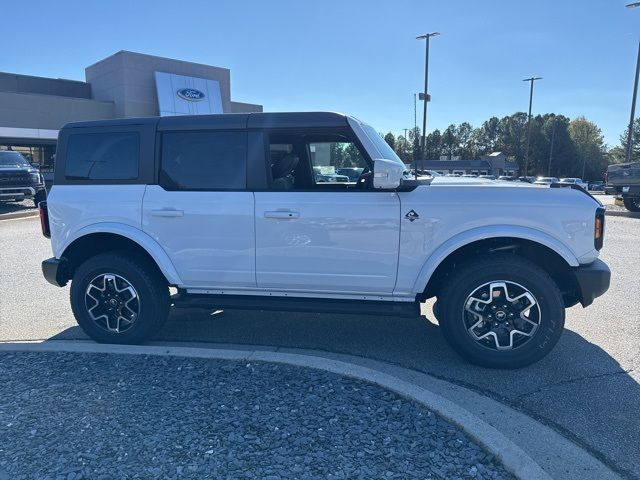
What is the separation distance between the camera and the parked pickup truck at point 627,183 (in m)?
15.5

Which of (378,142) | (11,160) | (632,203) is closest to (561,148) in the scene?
(632,203)

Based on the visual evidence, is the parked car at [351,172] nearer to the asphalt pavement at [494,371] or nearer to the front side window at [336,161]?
the front side window at [336,161]

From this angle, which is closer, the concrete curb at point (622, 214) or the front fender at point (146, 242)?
the front fender at point (146, 242)

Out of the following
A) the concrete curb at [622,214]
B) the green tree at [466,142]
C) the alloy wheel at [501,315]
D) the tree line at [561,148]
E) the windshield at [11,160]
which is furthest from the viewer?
the green tree at [466,142]

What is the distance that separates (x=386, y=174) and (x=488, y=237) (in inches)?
37.1

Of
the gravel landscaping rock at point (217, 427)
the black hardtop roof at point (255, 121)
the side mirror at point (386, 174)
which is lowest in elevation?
the gravel landscaping rock at point (217, 427)

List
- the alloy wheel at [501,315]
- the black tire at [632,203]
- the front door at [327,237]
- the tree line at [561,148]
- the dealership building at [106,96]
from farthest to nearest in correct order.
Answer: the tree line at [561,148] < the dealership building at [106,96] < the black tire at [632,203] < the front door at [327,237] < the alloy wheel at [501,315]

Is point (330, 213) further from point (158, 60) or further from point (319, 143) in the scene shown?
point (158, 60)

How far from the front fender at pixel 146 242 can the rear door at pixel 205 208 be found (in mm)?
49

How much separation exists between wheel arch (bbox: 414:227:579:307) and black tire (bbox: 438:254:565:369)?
0.13 m

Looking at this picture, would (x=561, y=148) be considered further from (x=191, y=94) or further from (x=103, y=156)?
(x=103, y=156)

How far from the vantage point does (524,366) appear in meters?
3.78

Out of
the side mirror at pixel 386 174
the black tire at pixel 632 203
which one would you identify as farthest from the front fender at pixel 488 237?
the black tire at pixel 632 203

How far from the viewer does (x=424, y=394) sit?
10.2ft
